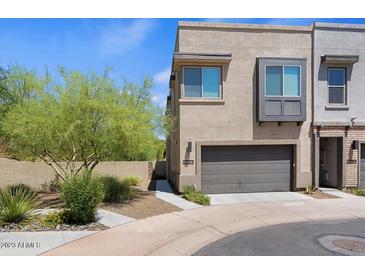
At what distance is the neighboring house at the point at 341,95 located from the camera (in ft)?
48.5

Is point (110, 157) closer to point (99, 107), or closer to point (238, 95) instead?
point (99, 107)

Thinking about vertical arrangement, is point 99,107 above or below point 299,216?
above

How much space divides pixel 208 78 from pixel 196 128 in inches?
91.8

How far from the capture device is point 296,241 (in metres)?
7.60

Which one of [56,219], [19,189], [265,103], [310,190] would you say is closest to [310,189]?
[310,190]

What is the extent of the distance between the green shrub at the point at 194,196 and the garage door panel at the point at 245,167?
1.18m

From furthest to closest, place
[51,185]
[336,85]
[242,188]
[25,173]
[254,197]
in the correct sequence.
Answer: [25,173] → [51,185] → [336,85] → [242,188] → [254,197]

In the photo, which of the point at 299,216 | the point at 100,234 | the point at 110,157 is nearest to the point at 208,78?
the point at 110,157

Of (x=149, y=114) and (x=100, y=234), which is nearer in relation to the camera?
(x=100, y=234)

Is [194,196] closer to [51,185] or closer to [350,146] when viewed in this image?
[51,185]

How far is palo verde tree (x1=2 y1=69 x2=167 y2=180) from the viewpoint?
33.5ft

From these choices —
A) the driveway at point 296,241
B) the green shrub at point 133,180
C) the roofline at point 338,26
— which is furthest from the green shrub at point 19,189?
the roofline at point 338,26

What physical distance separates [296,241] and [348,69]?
10.7 metres

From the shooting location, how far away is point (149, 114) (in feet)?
37.0
